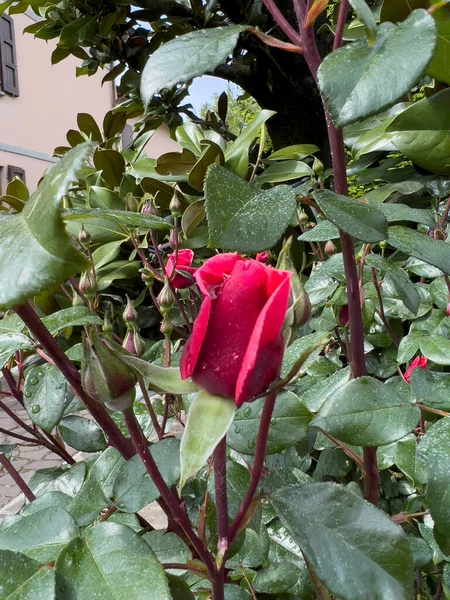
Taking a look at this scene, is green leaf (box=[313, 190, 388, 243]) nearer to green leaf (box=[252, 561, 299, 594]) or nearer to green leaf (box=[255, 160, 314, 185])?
green leaf (box=[252, 561, 299, 594])

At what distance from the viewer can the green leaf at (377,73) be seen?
0.24 metres

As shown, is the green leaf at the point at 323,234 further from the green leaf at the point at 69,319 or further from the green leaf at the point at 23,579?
the green leaf at the point at 23,579

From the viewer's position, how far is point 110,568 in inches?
10.0

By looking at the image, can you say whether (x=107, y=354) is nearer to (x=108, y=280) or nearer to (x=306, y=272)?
(x=108, y=280)

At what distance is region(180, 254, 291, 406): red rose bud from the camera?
240 mm

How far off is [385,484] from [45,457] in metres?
2.26

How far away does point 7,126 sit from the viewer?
670 cm

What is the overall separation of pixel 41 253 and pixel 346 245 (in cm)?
24

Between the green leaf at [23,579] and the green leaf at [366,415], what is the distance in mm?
190

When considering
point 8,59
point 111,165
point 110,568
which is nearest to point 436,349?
point 110,568

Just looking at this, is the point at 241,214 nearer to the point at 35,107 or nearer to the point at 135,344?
the point at 135,344

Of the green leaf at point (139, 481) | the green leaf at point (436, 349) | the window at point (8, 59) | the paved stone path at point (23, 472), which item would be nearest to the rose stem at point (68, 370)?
the green leaf at point (139, 481)

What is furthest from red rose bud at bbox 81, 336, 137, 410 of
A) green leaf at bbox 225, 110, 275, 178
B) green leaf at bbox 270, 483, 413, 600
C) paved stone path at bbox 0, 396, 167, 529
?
paved stone path at bbox 0, 396, 167, 529

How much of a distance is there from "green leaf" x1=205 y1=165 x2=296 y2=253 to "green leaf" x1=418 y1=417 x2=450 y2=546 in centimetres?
17
